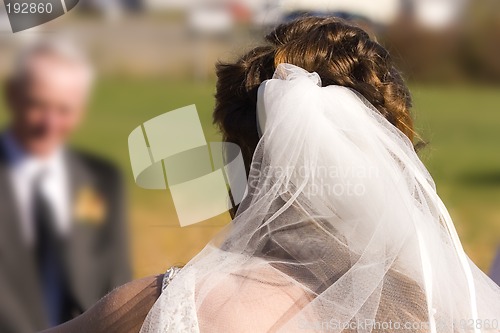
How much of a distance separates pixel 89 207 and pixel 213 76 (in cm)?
99

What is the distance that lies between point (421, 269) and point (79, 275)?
1.78 m

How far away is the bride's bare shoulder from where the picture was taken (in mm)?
1491

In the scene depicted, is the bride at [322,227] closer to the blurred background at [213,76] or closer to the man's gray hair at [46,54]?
the blurred background at [213,76]

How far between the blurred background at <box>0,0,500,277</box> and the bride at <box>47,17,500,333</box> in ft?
0.83

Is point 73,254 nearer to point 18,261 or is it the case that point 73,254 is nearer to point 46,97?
point 18,261

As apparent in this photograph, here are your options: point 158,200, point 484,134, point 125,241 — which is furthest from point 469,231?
point 484,134

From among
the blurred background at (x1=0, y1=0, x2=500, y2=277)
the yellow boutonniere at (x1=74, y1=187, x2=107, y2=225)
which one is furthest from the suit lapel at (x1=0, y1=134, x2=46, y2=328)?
the blurred background at (x1=0, y1=0, x2=500, y2=277)

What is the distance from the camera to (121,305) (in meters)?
1.57

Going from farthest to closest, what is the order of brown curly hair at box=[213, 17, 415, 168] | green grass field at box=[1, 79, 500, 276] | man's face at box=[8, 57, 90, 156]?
1. green grass field at box=[1, 79, 500, 276]
2. man's face at box=[8, 57, 90, 156]
3. brown curly hair at box=[213, 17, 415, 168]

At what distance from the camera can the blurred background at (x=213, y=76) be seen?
2.99m

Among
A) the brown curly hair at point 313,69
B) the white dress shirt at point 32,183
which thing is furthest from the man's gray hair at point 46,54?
the brown curly hair at point 313,69

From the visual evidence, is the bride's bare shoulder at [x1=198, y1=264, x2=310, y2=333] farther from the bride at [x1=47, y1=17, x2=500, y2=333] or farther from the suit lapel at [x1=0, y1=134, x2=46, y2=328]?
the suit lapel at [x1=0, y1=134, x2=46, y2=328]

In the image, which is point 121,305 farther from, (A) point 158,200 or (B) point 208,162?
(A) point 158,200

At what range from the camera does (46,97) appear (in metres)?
2.78
